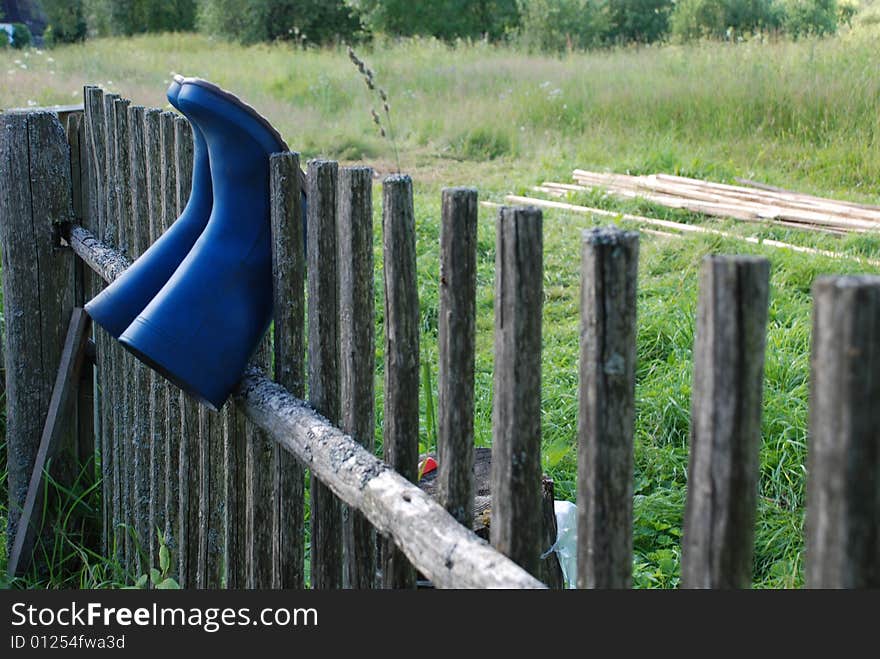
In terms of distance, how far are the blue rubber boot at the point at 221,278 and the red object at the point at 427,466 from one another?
565 mm

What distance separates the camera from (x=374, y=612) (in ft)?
4.89

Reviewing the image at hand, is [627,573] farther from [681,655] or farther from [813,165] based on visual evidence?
[813,165]

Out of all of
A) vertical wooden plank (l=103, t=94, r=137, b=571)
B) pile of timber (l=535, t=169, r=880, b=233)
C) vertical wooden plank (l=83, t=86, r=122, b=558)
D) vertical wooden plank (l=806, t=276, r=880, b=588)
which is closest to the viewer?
vertical wooden plank (l=806, t=276, r=880, b=588)

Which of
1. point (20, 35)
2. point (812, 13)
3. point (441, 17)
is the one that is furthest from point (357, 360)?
point (20, 35)

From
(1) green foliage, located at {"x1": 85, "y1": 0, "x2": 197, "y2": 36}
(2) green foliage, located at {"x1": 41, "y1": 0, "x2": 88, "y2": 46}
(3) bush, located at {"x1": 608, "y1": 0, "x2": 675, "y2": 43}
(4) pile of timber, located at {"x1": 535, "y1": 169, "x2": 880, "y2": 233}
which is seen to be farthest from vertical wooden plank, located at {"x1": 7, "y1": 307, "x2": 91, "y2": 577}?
(2) green foliage, located at {"x1": 41, "y1": 0, "x2": 88, "y2": 46}

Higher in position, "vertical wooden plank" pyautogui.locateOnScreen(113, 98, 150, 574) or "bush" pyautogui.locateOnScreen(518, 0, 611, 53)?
"bush" pyautogui.locateOnScreen(518, 0, 611, 53)

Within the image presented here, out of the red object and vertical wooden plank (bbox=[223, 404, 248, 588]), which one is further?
the red object

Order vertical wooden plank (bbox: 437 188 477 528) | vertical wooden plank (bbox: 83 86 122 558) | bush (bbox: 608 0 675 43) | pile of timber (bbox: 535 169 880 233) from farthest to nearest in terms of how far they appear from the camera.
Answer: bush (bbox: 608 0 675 43) < pile of timber (bbox: 535 169 880 233) < vertical wooden plank (bbox: 83 86 122 558) < vertical wooden plank (bbox: 437 188 477 528)

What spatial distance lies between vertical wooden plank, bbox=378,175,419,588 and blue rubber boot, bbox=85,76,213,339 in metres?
0.65

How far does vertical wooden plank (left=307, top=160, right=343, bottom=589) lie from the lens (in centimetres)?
198

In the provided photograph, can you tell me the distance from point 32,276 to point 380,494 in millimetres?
2224

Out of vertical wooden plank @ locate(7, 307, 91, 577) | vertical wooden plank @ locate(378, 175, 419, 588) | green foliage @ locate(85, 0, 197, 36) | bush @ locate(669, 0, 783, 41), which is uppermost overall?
green foliage @ locate(85, 0, 197, 36)

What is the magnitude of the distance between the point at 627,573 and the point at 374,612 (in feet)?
1.27

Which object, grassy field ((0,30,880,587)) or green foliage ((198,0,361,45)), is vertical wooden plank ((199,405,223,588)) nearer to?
grassy field ((0,30,880,587))
